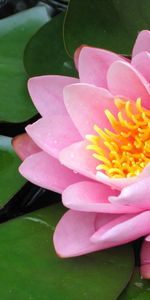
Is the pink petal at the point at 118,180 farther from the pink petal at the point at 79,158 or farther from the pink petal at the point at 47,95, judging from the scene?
the pink petal at the point at 47,95

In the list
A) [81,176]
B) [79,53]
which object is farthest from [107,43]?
[81,176]

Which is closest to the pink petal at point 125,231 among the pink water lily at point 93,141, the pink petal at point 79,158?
the pink water lily at point 93,141

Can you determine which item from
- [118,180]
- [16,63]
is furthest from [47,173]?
[16,63]

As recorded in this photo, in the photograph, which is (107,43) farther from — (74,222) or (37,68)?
Answer: (74,222)

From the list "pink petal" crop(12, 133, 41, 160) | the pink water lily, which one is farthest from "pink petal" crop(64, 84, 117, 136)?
"pink petal" crop(12, 133, 41, 160)

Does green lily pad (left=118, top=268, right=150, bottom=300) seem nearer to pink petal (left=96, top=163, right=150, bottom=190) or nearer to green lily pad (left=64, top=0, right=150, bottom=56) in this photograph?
pink petal (left=96, top=163, right=150, bottom=190)
